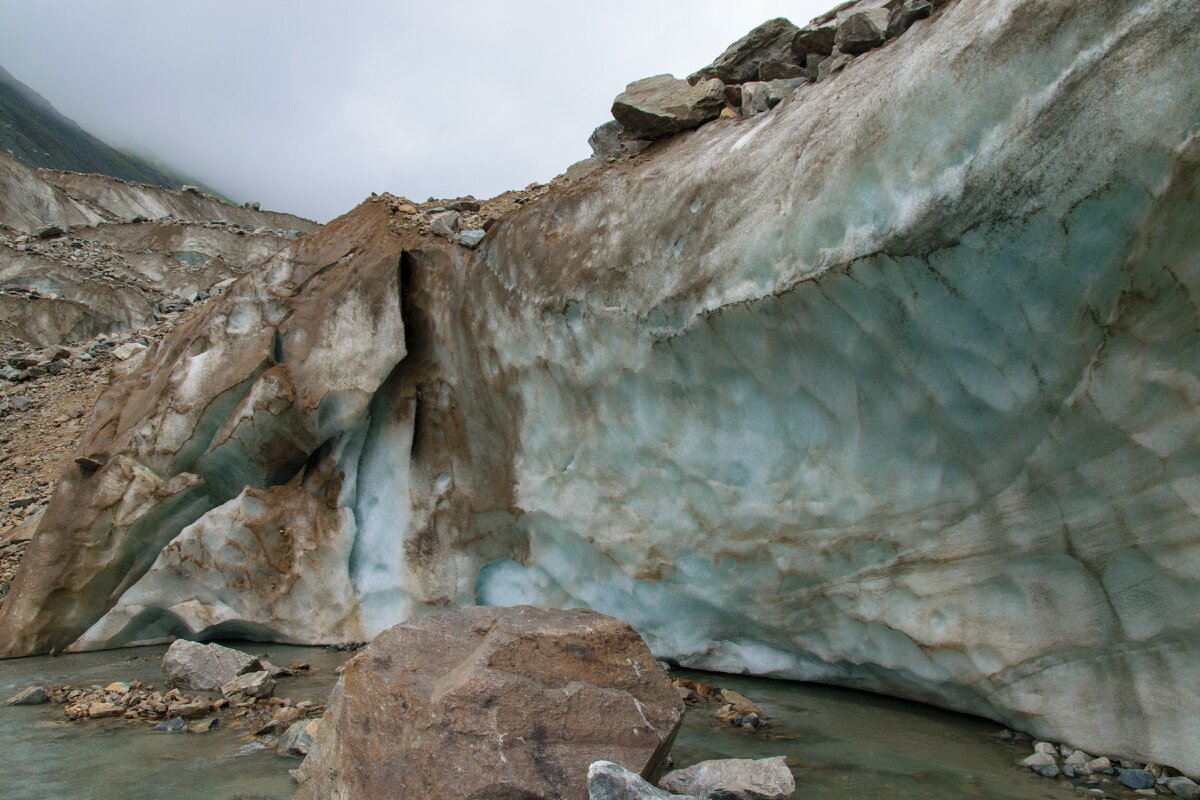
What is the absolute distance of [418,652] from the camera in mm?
3336

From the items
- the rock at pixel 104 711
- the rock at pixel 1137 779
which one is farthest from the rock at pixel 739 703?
the rock at pixel 104 711

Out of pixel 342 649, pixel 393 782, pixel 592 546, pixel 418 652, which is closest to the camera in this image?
pixel 393 782

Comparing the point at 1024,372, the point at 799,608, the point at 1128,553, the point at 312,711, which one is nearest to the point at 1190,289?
the point at 1024,372

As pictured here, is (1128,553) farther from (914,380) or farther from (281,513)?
(281,513)

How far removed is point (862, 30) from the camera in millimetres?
4602

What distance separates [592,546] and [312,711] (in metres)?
1.92

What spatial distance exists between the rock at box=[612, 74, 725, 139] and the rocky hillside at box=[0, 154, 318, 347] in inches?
489

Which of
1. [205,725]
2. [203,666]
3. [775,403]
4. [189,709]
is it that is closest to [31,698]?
[203,666]

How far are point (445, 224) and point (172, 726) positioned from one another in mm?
3991

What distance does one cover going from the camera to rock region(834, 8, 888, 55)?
14.9ft

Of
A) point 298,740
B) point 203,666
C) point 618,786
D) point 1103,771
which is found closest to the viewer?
point 618,786

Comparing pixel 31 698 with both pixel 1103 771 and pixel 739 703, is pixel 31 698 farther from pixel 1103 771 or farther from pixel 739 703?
pixel 1103 771

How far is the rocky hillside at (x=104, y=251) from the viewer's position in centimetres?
1603

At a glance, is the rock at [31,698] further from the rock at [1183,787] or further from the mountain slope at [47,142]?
the mountain slope at [47,142]
